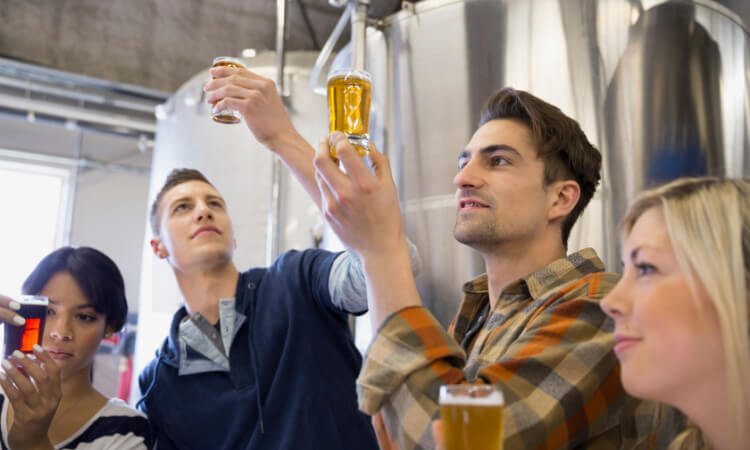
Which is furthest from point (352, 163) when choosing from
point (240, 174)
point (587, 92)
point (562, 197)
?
point (240, 174)

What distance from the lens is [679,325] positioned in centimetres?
80

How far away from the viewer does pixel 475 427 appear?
686 millimetres

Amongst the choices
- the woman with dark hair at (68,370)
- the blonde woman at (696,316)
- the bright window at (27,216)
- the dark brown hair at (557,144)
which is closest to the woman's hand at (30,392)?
the woman with dark hair at (68,370)

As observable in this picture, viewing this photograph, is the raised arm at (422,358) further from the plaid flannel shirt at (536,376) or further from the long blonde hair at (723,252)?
the long blonde hair at (723,252)

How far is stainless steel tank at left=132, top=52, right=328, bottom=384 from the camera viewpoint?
3.44m

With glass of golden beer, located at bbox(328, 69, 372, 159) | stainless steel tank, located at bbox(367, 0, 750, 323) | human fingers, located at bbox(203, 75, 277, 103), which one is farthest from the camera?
stainless steel tank, located at bbox(367, 0, 750, 323)

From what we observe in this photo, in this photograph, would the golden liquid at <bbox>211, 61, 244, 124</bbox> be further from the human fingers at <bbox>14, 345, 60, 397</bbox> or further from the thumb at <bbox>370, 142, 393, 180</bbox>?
the human fingers at <bbox>14, 345, 60, 397</bbox>

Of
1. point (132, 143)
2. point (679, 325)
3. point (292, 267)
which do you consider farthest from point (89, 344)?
point (132, 143)

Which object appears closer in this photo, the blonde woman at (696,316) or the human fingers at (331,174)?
the blonde woman at (696,316)

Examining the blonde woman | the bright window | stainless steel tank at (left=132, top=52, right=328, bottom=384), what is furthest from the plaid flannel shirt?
the bright window

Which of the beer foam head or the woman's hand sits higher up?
the beer foam head

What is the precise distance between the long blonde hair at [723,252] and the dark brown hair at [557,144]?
18.2 inches

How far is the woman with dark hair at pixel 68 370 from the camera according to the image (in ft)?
5.03

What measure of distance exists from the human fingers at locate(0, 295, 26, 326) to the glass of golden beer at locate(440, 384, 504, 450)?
123 centimetres
